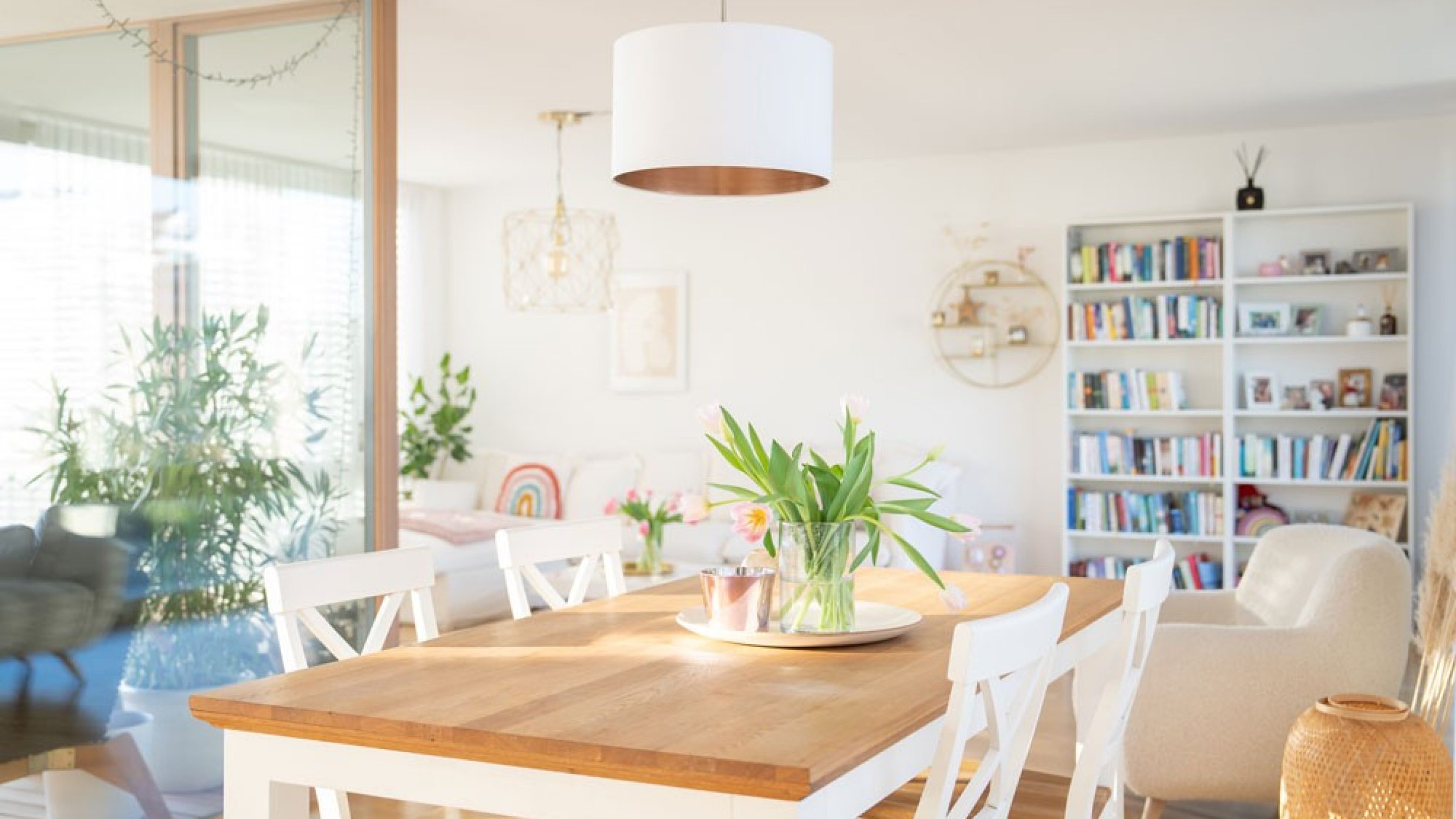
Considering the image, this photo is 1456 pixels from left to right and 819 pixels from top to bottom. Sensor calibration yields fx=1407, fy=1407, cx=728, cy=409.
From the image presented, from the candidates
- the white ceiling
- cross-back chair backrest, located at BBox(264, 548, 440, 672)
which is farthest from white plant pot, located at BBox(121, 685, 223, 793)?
the white ceiling

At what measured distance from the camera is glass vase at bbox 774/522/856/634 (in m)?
2.40

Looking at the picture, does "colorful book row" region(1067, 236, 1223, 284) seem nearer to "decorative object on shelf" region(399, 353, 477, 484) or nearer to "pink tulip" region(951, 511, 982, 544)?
"decorative object on shelf" region(399, 353, 477, 484)

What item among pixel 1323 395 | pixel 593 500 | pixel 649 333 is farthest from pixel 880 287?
pixel 1323 395

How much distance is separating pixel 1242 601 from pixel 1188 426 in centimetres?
279

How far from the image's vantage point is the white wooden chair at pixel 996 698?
1.70 meters

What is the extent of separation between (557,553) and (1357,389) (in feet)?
15.7

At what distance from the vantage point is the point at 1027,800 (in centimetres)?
248

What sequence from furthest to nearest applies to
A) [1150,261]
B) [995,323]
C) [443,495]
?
1. [443,495]
2. [995,323]
3. [1150,261]

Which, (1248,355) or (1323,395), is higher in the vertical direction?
(1248,355)

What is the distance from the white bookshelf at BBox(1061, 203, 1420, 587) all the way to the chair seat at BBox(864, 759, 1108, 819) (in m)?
4.29

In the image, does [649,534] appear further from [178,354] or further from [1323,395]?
[1323,395]

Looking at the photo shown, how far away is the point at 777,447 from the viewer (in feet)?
8.02

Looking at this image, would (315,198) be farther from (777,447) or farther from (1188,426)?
(1188,426)

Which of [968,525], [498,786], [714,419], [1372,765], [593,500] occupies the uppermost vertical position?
[714,419]
